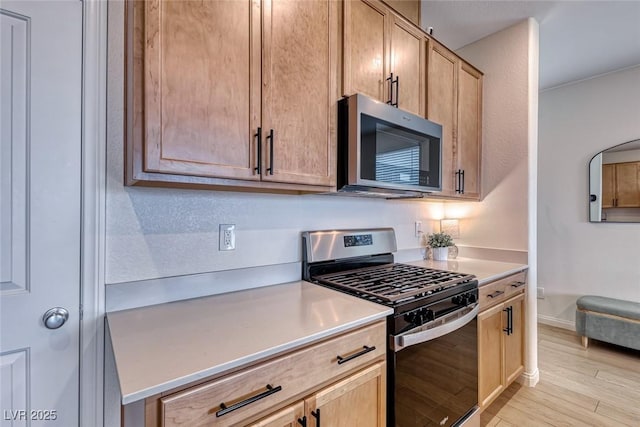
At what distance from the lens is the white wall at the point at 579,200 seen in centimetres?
289

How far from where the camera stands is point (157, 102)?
3.17ft

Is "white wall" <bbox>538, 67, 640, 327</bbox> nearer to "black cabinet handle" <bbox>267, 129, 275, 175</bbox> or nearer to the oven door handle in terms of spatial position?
the oven door handle

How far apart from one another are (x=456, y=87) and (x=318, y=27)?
1.28 m

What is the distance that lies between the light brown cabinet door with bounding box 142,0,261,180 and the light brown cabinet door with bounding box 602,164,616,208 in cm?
356

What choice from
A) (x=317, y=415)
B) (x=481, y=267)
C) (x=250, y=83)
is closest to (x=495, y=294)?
(x=481, y=267)

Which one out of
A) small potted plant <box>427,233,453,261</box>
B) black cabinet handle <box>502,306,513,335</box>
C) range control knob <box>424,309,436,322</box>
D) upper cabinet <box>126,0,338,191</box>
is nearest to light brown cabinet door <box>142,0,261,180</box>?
upper cabinet <box>126,0,338,191</box>

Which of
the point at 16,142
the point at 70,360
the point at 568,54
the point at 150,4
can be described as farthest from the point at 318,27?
the point at 568,54

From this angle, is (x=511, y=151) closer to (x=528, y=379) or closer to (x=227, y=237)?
(x=528, y=379)

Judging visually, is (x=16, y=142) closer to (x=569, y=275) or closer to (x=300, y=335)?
(x=300, y=335)

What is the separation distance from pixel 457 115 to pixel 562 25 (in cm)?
117

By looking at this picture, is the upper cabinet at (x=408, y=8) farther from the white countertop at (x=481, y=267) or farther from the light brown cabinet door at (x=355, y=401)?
the light brown cabinet door at (x=355, y=401)

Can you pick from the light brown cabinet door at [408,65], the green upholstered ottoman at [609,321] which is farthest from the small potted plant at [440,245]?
the green upholstered ottoman at [609,321]

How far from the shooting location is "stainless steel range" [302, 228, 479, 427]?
4.02 feet

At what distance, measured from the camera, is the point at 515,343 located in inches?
83.0
